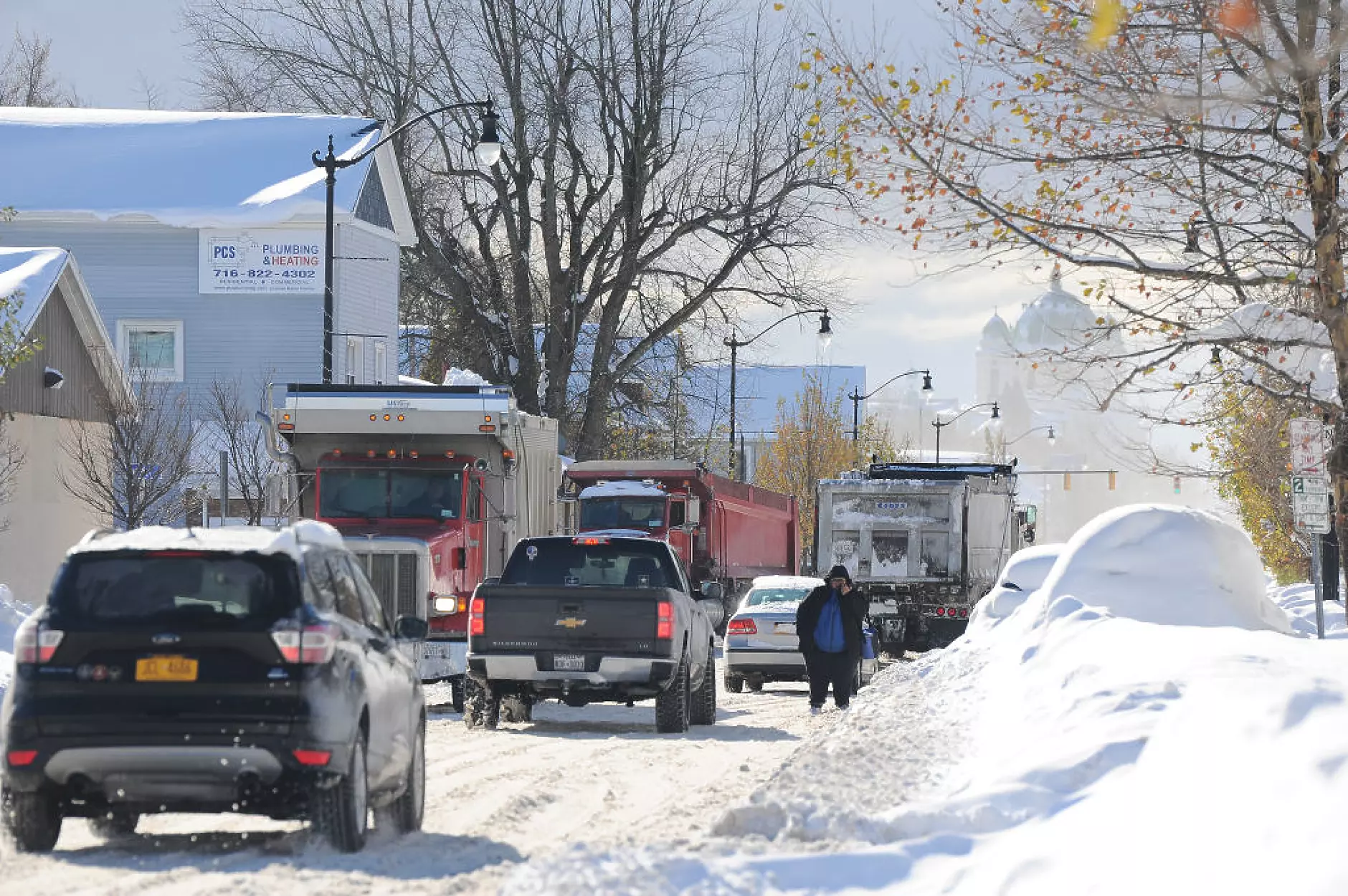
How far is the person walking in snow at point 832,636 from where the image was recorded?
2088cm

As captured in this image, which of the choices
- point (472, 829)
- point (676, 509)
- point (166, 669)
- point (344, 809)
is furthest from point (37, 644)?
point (676, 509)

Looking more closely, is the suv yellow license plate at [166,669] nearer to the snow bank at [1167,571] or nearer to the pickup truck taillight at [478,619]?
the pickup truck taillight at [478,619]

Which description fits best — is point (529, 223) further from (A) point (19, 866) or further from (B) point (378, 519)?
(A) point (19, 866)

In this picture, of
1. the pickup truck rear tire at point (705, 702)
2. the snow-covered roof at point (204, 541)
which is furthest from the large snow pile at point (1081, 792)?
the pickup truck rear tire at point (705, 702)

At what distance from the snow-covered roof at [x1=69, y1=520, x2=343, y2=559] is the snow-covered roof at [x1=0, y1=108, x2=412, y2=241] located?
3707 centimetres

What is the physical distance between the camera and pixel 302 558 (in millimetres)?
10164

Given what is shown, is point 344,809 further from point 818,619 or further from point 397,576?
point 397,576

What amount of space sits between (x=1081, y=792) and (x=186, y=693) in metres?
4.35

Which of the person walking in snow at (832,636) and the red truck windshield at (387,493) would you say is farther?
the red truck windshield at (387,493)

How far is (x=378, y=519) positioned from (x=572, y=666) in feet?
18.6

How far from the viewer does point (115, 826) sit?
36.1 feet

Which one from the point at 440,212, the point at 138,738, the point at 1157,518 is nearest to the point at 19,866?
the point at 138,738

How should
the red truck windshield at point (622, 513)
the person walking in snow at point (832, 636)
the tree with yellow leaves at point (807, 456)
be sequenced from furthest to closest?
the tree with yellow leaves at point (807, 456), the red truck windshield at point (622, 513), the person walking in snow at point (832, 636)

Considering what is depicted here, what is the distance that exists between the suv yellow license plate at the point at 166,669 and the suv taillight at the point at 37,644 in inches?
17.2
